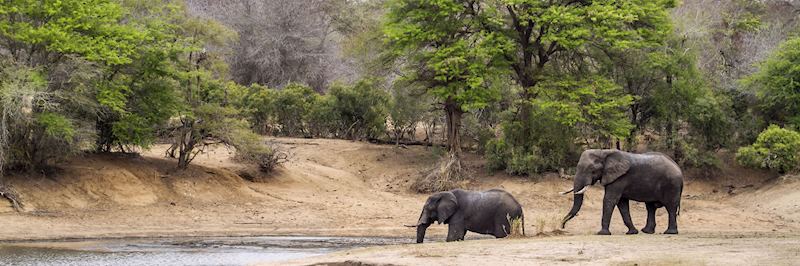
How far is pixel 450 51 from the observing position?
3055 centimetres

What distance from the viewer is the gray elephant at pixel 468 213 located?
20.0 meters

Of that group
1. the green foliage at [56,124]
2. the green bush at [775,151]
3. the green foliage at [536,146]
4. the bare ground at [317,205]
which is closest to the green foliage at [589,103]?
the green foliage at [536,146]

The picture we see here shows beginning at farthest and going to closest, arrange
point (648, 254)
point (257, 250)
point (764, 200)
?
point (764, 200) < point (257, 250) < point (648, 254)

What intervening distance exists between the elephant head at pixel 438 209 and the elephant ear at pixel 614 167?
3139mm

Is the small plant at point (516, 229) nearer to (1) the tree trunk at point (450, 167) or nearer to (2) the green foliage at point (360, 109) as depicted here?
(1) the tree trunk at point (450, 167)

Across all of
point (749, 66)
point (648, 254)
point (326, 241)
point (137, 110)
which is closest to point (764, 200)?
point (749, 66)

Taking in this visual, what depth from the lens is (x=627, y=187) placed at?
20.8 metres

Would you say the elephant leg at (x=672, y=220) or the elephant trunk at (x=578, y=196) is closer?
the elephant trunk at (x=578, y=196)

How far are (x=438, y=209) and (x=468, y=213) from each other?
625 mm

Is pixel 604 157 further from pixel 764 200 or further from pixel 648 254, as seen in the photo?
pixel 764 200

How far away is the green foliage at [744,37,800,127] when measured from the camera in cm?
3102

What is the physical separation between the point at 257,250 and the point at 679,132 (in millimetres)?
17926

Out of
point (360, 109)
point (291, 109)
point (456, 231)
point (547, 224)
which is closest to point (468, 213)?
point (456, 231)

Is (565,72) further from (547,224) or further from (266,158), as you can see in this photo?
(266,158)
